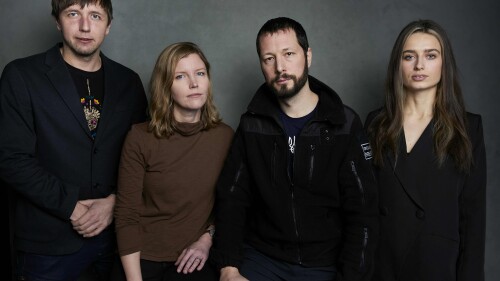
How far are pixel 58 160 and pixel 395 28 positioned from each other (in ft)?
7.34

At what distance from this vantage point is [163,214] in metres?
2.35

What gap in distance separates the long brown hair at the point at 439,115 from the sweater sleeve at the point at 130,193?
115 cm

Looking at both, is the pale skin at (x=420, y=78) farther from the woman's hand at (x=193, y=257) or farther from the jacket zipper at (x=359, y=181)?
the woman's hand at (x=193, y=257)

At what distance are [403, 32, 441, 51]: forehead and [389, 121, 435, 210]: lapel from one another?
404 millimetres

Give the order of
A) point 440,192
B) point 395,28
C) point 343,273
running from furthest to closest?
point 395,28
point 440,192
point 343,273

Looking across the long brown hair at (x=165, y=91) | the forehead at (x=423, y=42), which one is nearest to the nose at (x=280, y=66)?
the long brown hair at (x=165, y=91)

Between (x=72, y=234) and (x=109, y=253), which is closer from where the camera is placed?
(x=72, y=234)

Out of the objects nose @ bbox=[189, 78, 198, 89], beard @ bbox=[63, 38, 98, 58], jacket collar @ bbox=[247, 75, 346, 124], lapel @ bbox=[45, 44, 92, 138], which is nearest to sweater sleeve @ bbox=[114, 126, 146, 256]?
lapel @ bbox=[45, 44, 92, 138]

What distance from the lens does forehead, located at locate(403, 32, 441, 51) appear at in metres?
2.39

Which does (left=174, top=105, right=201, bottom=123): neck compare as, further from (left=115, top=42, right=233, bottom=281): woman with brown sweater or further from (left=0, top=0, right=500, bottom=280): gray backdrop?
(left=0, top=0, right=500, bottom=280): gray backdrop

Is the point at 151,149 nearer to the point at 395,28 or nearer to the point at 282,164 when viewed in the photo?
the point at 282,164

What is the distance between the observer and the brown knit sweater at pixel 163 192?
2.31 meters

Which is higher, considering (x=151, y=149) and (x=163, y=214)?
(x=151, y=149)

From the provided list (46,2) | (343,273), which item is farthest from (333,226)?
(46,2)
